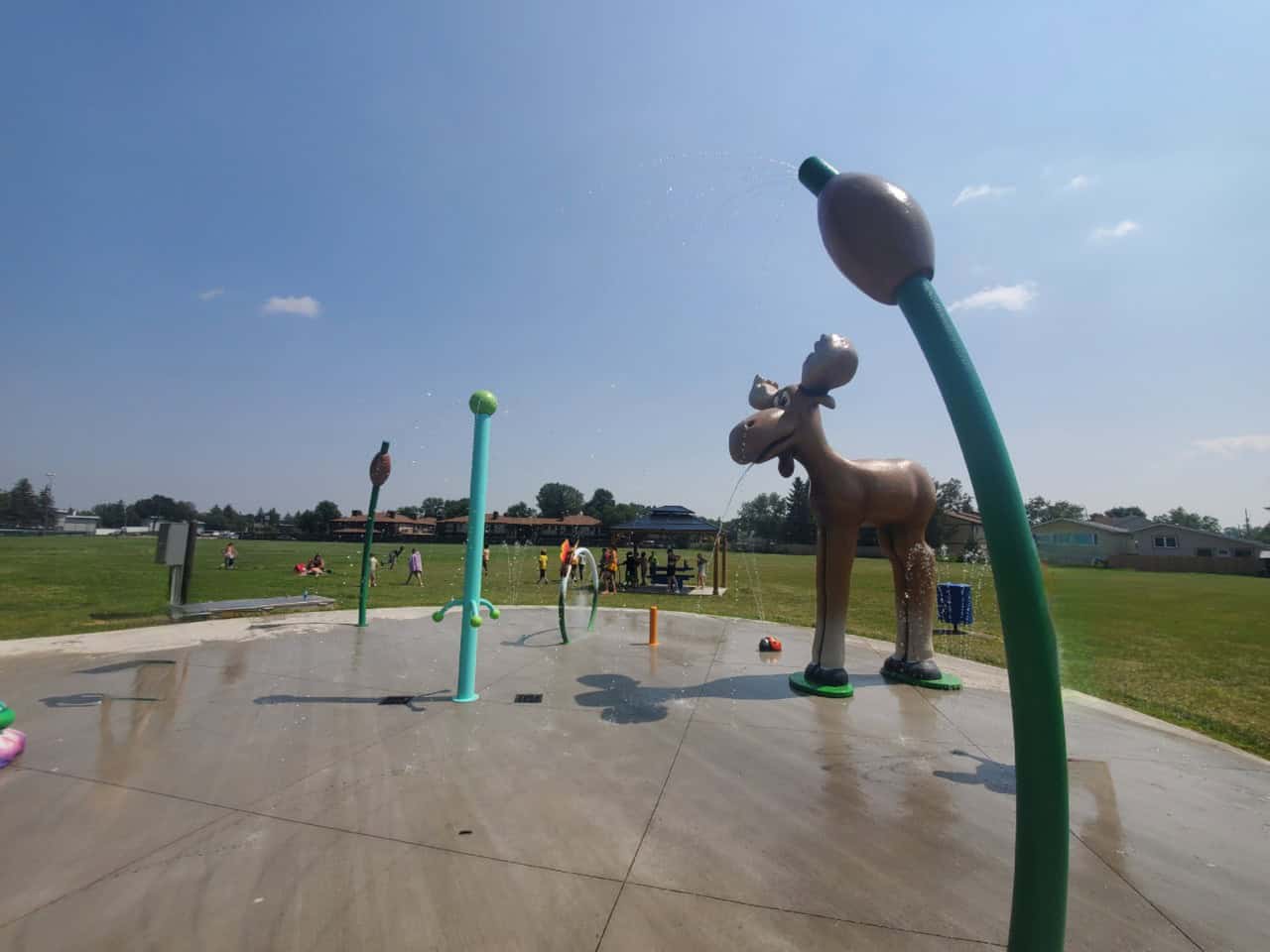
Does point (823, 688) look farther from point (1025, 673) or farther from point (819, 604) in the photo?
point (1025, 673)

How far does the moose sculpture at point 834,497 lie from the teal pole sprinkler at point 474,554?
2.96 metres

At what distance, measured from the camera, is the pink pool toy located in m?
4.51

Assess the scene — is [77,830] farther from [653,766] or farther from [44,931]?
[653,766]

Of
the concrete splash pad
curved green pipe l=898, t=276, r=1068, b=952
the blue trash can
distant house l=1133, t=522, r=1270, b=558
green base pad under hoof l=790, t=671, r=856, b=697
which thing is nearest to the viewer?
curved green pipe l=898, t=276, r=1068, b=952

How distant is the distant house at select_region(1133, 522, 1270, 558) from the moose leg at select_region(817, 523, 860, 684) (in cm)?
6634

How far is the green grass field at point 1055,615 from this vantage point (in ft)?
24.8

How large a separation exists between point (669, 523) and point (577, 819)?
826 inches

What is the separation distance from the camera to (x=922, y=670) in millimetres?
7598

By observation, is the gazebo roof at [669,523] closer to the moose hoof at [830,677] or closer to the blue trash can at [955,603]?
the blue trash can at [955,603]

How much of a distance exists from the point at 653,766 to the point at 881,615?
41.4ft

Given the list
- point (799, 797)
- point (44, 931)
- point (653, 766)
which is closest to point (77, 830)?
point (44, 931)

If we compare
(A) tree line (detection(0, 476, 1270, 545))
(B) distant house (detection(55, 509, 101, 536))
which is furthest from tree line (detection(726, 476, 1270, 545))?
(B) distant house (detection(55, 509, 101, 536))

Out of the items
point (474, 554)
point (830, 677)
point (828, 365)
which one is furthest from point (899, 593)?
point (474, 554)

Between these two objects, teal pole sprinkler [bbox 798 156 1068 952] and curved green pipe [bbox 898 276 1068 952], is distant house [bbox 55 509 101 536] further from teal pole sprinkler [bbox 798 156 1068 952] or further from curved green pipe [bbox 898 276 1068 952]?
curved green pipe [bbox 898 276 1068 952]
